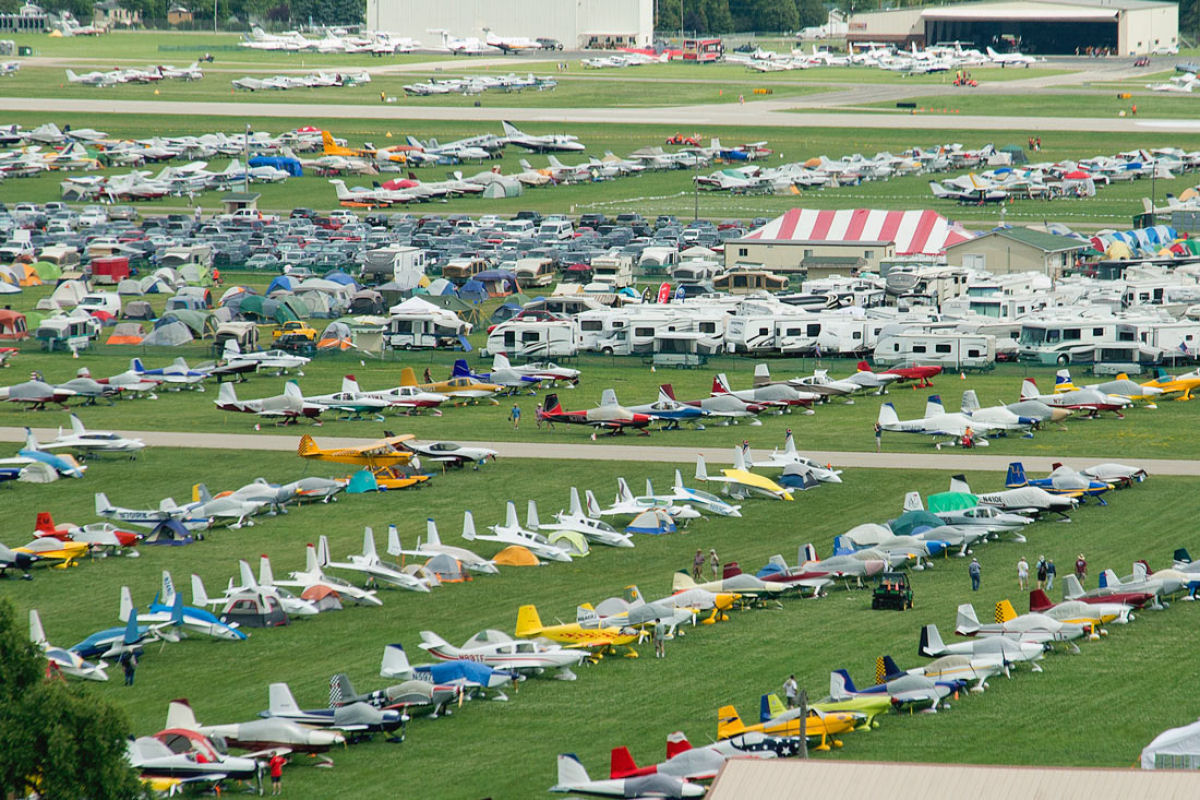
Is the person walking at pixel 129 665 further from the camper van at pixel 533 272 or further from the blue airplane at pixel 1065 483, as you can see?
the camper van at pixel 533 272

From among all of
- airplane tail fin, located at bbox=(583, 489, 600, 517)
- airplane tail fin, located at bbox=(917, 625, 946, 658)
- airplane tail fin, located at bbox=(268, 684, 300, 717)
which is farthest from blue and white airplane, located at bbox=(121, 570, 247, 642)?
airplane tail fin, located at bbox=(917, 625, 946, 658)

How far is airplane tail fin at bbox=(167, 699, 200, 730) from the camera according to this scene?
35.7 meters

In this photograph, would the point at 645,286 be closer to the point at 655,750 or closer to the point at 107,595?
the point at 107,595

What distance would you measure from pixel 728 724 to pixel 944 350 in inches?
1753

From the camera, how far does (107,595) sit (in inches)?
1875

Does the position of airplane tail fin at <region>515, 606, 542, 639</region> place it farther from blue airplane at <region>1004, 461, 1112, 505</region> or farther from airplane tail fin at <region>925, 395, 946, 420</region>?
airplane tail fin at <region>925, 395, 946, 420</region>

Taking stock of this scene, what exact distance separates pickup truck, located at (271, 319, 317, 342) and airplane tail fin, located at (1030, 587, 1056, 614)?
1815 inches

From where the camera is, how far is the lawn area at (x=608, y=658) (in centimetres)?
3612

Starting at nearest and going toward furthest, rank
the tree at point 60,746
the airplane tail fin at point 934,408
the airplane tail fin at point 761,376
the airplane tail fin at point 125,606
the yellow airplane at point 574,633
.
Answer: the tree at point 60,746 → the yellow airplane at point 574,633 → the airplane tail fin at point 125,606 → the airplane tail fin at point 934,408 → the airplane tail fin at point 761,376

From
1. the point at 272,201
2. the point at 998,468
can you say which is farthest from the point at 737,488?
the point at 272,201

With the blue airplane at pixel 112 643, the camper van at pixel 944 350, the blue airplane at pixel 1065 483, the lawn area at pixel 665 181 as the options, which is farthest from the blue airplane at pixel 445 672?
the lawn area at pixel 665 181

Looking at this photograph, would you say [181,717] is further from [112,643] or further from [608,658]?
[608,658]

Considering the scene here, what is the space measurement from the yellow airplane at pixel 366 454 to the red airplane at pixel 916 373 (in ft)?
74.4

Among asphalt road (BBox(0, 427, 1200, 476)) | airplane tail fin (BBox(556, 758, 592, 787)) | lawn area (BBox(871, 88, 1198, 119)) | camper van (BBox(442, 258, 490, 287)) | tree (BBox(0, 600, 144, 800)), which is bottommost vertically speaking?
asphalt road (BBox(0, 427, 1200, 476))
